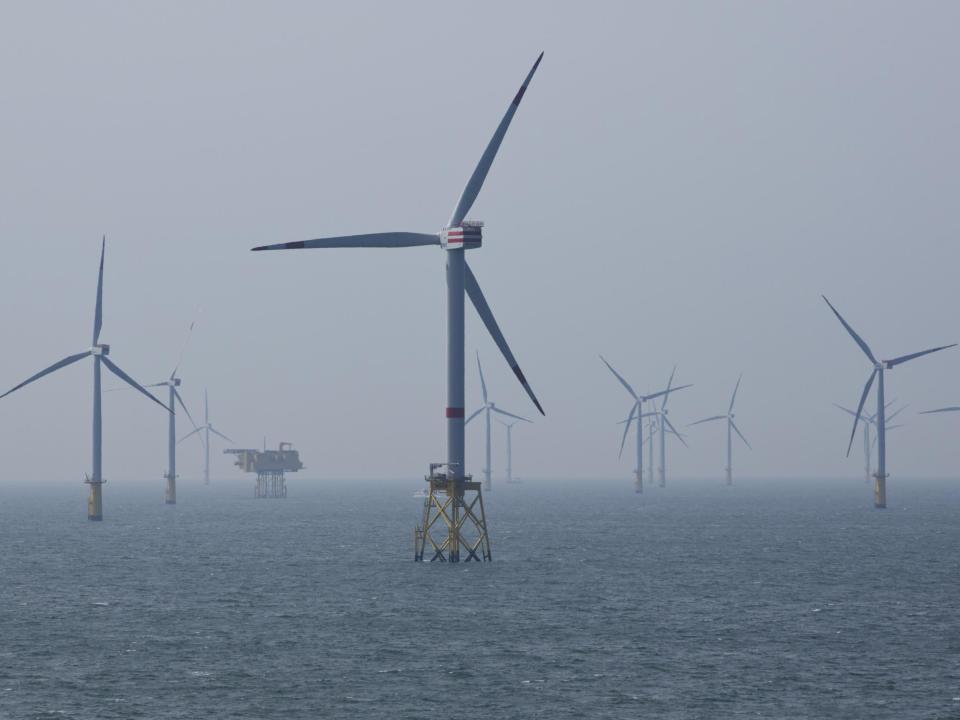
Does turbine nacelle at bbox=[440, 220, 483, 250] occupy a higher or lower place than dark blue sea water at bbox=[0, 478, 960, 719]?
higher

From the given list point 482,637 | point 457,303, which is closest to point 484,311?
point 457,303

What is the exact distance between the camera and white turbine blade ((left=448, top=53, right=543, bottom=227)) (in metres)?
123

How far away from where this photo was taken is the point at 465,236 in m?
119

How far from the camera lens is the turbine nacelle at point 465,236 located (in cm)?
11888

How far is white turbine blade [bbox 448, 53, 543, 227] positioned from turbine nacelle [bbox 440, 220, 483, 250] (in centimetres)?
232

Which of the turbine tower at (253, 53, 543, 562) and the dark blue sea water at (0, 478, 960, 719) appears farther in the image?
the turbine tower at (253, 53, 543, 562)

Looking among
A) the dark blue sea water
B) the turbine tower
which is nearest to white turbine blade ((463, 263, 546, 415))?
the turbine tower

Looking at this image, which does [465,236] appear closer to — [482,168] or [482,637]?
[482,168]

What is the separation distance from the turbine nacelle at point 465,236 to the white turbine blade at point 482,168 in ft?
7.61

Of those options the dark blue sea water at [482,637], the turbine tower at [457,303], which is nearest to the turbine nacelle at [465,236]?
the turbine tower at [457,303]

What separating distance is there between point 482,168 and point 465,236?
974cm

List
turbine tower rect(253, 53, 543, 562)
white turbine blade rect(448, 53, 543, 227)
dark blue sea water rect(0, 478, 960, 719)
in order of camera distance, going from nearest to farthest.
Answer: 1. dark blue sea water rect(0, 478, 960, 719)
2. turbine tower rect(253, 53, 543, 562)
3. white turbine blade rect(448, 53, 543, 227)

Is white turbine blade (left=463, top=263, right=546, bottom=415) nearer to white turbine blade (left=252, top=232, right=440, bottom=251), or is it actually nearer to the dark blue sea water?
white turbine blade (left=252, top=232, right=440, bottom=251)

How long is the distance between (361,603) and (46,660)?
95.2 ft
